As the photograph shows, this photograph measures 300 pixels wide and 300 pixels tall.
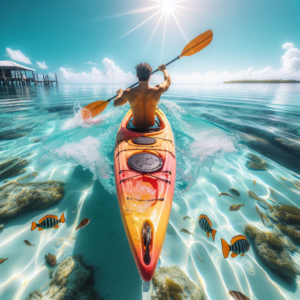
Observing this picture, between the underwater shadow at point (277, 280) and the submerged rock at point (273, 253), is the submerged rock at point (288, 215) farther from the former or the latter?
the underwater shadow at point (277, 280)

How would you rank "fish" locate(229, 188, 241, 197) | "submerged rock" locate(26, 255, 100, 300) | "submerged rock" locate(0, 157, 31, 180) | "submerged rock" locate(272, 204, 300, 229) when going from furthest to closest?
1. "submerged rock" locate(0, 157, 31, 180)
2. "fish" locate(229, 188, 241, 197)
3. "submerged rock" locate(272, 204, 300, 229)
4. "submerged rock" locate(26, 255, 100, 300)

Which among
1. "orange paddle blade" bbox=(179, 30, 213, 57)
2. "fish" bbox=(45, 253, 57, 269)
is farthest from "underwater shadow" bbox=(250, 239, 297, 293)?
"orange paddle blade" bbox=(179, 30, 213, 57)

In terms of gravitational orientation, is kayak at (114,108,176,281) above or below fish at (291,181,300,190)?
above

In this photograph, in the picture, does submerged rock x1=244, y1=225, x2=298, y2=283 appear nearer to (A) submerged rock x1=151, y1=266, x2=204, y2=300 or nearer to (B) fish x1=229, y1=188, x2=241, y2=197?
(B) fish x1=229, y1=188, x2=241, y2=197

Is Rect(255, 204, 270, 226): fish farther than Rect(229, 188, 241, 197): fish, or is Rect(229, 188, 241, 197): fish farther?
Rect(229, 188, 241, 197): fish

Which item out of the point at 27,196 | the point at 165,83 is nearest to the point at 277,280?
the point at 165,83

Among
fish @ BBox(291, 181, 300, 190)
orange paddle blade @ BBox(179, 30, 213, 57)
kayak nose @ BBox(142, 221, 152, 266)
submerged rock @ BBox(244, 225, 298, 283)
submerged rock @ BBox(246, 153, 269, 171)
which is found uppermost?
orange paddle blade @ BBox(179, 30, 213, 57)

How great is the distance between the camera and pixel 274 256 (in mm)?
2270

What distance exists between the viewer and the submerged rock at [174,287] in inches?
73.9

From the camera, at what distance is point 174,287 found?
1943 millimetres

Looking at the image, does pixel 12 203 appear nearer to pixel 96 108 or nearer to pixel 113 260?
pixel 113 260

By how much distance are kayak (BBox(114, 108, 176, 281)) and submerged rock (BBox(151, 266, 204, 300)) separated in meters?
0.71

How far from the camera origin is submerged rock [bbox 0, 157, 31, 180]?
384 cm

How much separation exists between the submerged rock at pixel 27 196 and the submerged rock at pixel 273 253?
A: 3960 mm
